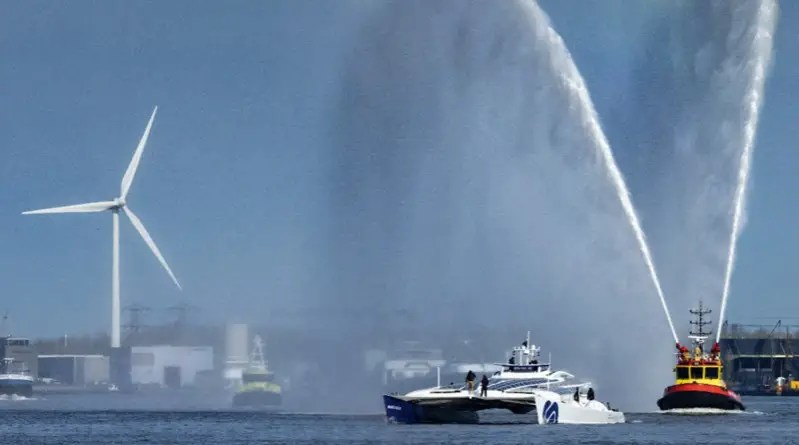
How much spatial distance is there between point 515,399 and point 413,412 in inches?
238

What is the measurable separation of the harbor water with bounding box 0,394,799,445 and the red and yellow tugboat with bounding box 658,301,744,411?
1.02m

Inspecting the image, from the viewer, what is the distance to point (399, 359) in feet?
436

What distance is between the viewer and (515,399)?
106 m

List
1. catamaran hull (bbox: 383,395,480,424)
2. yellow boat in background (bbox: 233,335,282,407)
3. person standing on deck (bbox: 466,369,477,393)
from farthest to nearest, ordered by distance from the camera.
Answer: yellow boat in background (bbox: 233,335,282,407) → catamaran hull (bbox: 383,395,480,424) → person standing on deck (bbox: 466,369,477,393)

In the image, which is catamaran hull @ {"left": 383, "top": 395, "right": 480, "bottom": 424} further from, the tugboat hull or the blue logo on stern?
the tugboat hull

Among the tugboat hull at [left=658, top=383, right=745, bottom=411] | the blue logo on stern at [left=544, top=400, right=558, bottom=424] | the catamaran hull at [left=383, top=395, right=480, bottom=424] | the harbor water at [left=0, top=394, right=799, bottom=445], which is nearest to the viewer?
the harbor water at [left=0, top=394, right=799, bottom=445]

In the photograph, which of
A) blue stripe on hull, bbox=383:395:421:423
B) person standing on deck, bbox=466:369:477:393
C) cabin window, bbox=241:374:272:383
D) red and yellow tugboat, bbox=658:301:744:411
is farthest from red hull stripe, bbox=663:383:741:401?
cabin window, bbox=241:374:272:383

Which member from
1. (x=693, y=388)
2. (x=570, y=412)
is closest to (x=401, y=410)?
(x=570, y=412)

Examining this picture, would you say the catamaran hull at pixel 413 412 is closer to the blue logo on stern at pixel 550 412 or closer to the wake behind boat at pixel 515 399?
the wake behind boat at pixel 515 399

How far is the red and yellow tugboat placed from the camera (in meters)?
113

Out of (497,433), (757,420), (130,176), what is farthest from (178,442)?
(130,176)

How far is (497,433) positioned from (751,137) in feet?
70.0

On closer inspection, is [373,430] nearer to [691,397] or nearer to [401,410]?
[401,410]

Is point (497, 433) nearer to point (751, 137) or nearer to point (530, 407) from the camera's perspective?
point (530, 407)
